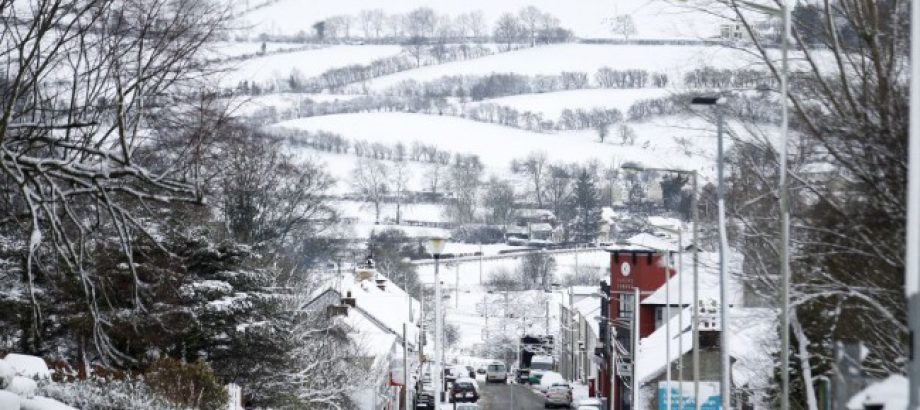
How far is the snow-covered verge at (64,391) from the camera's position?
18.6 meters

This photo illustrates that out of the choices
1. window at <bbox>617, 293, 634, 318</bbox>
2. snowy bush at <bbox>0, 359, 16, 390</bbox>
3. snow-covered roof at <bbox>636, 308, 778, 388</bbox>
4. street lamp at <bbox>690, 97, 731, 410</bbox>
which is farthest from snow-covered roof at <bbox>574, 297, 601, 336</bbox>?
snowy bush at <bbox>0, 359, 16, 390</bbox>

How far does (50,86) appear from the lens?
19.0 meters

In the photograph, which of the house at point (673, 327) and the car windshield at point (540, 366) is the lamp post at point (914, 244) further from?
the car windshield at point (540, 366)

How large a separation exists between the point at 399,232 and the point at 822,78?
557 feet

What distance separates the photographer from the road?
7862cm

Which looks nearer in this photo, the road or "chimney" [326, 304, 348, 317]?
"chimney" [326, 304, 348, 317]

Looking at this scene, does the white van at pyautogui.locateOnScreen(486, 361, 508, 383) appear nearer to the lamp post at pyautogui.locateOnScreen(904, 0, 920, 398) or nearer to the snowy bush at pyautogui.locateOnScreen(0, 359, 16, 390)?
the snowy bush at pyautogui.locateOnScreen(0, 359, 16, 390)

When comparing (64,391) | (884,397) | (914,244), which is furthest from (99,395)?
(914,244)

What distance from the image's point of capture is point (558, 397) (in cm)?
7750

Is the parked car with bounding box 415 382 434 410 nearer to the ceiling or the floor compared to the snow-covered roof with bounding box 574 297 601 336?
nearer to the floor

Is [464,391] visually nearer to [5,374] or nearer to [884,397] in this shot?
[5,374]

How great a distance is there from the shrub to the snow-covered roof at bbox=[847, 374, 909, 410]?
1419cm

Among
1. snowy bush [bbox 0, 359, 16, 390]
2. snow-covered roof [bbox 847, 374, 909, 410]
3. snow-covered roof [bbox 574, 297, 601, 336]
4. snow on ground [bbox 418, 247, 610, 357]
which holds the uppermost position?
snow-covered roof [bbox 847, 374, 909, 410]

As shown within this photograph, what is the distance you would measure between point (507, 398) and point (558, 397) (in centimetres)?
940
